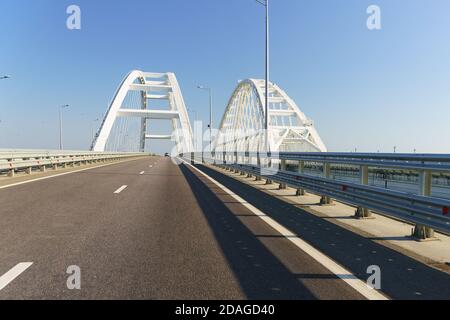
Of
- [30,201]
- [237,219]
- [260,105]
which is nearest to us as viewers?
[237,219]

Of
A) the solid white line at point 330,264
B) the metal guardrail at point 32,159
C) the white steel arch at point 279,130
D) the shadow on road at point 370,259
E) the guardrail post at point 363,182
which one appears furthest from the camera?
the white steel arch at point 279,130

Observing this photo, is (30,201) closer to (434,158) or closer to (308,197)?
(308,197)

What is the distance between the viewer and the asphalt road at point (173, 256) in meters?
3.70

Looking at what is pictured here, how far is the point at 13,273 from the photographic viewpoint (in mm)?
4105

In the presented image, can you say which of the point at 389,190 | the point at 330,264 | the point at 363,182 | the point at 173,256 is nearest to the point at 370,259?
the point at 330,264

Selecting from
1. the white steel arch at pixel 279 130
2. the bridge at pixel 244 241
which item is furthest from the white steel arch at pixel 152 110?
the bridge at pixel 244 241

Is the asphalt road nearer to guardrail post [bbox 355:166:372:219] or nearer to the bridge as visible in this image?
the bridge

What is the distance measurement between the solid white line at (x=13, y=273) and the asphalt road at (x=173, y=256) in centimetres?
5

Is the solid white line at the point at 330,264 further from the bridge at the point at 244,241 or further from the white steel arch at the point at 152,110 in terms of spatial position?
the white steel arch at the point at 152,110

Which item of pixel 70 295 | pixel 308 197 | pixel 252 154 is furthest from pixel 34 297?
pixel 252 154

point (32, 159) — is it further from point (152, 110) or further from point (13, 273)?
point (152, 110)
